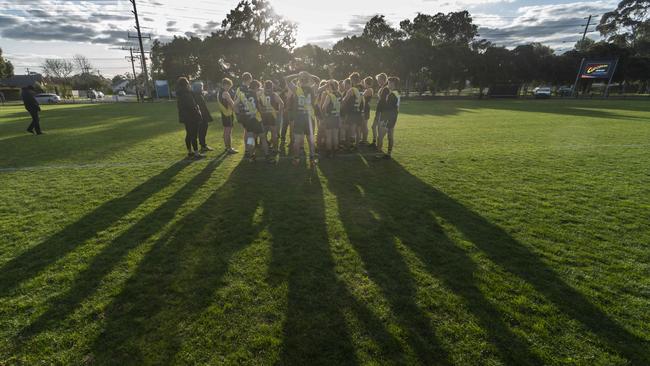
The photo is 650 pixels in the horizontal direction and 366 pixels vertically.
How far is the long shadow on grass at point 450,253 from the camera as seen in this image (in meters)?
2.54

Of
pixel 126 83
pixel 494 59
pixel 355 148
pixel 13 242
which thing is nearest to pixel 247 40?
pixel 494 59

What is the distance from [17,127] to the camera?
556 inches

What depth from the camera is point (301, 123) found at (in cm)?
716

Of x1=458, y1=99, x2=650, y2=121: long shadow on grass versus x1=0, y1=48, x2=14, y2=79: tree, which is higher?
x1=0, y1=48, x2=14, y2=79: tree

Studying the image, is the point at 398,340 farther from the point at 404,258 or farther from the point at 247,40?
the point at 247,40

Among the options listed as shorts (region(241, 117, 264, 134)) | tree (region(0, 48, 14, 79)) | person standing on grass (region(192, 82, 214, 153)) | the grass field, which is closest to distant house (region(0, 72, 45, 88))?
tree (region(0, 48, 14, 79))

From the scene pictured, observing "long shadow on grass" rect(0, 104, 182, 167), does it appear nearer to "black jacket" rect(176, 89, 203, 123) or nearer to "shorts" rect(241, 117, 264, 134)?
"black jacket" rect(176, 89, 203, 123)

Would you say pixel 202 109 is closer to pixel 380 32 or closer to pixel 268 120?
pixel 268 120

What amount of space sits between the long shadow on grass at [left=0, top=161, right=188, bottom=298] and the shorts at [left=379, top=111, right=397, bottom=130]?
5226 mm

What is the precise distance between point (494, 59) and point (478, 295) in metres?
55.1

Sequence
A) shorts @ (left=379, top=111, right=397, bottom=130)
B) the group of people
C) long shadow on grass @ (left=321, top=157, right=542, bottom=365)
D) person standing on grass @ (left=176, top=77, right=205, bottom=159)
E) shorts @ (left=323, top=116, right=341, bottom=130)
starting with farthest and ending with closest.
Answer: shorts @ (left=323, top=116, right=341, bottom=130) < shorts @ (left=379, top=111, right=397, bottom=130) < person standing on grass @ (left=176, top=77, right=205, bottom=159) < the group of people < long shadow on grass @ (left=321, top=157, right=542, bottom=365)

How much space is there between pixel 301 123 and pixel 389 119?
2233 millimetres

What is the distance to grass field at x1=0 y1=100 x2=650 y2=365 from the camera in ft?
8.11

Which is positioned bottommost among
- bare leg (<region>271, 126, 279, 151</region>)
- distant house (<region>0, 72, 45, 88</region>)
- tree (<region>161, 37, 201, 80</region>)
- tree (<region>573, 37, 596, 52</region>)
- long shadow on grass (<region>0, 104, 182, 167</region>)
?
long shadow on grass (<region>0, 104, 182, 167</region>)
